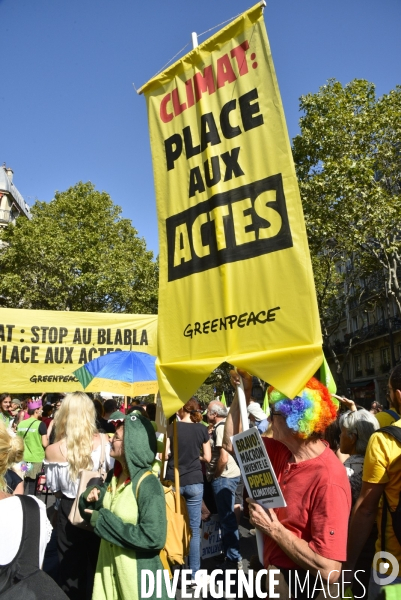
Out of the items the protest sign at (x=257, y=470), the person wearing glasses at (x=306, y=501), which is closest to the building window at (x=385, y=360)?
the person wearing glasses at (x=306, y=501)

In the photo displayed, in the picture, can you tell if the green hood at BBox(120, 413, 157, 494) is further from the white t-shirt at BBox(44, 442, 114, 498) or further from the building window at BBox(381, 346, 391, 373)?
the building window at BBox(381, 346, 391, 373)

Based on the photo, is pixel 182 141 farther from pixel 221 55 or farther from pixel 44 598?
pixel 44 598

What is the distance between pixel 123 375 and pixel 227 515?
7.96 ft

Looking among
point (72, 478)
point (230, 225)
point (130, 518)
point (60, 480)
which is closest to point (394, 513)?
point (130, 518)

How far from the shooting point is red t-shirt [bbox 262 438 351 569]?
2258 mm

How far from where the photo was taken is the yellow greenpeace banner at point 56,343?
802 cm

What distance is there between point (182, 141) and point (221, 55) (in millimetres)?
575

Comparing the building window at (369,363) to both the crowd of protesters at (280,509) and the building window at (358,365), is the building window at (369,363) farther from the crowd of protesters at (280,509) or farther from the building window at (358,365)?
the crowd of protesters at (280,509)

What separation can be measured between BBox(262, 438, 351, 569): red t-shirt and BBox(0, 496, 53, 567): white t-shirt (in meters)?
1.10

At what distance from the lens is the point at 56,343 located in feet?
27.3

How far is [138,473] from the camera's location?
9.68 feet

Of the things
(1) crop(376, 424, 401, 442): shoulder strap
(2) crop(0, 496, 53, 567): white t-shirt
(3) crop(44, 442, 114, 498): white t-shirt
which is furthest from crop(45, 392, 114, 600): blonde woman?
(1) crop(376, 424, 401, 442): shoulder strap

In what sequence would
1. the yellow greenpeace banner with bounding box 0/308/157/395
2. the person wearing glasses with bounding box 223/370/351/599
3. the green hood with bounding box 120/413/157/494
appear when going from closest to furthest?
the person wearing glasses with bounding box 223/370/351/599 → the green hood with bounding box 120/413/157/494 → the yellow greenpeace banner with bounding box 0/308/157/395

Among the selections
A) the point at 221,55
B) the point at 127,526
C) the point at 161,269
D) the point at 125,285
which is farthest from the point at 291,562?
the point at 125,285
